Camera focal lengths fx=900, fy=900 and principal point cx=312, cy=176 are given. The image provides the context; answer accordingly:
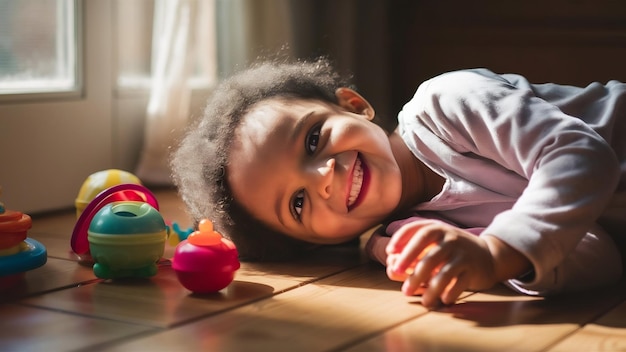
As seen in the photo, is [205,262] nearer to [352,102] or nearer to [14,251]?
[14,251]

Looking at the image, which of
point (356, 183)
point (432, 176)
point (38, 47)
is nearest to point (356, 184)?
point (356, 183)

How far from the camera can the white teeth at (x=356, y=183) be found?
1.31m

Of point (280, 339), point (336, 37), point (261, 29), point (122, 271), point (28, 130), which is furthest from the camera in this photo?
point (336, 37)

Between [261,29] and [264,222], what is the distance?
3.39ft

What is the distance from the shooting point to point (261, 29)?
7.52 ft

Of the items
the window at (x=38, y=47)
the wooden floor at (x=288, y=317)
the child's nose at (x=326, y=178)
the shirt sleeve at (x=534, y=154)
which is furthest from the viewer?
the window at (x=38, y=47)

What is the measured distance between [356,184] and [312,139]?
0.30ft

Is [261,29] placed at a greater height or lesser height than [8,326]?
greater

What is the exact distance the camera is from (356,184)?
1311 millimetres

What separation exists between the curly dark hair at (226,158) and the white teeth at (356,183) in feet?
0.46

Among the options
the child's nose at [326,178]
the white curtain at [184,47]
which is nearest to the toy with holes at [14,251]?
the child's nose at [326,178]

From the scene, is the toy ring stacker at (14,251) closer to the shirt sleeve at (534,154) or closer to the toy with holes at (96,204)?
the toy with holes at (96,204)

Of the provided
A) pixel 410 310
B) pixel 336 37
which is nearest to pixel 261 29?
pixel 336 37

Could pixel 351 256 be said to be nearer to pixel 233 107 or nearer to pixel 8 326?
pixel 233 107
